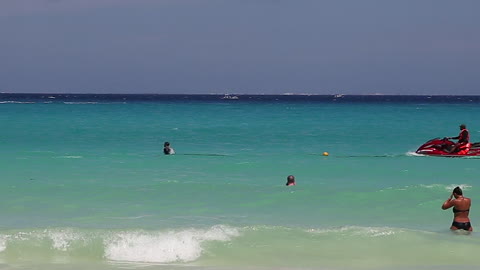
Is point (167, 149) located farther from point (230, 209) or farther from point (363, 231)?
point (363, 231)

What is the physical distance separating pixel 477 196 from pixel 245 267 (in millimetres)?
10814

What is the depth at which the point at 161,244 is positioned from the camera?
15.7 metres

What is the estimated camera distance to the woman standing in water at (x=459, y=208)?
16.3 meters

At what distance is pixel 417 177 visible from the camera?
2809 centimetres

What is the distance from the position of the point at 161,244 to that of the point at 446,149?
69.9ft

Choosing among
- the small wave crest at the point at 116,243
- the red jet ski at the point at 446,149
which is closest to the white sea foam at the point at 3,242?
the small wave crest at the point at 116,243

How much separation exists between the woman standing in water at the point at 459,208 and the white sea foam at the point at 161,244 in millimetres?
4703

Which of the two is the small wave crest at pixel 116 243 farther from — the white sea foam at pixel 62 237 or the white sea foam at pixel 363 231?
the white sea foam at pixel 363 231

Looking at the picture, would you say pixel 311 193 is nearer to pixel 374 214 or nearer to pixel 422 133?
pixel 374 214

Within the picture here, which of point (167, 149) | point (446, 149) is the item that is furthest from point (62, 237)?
point (446, 149)

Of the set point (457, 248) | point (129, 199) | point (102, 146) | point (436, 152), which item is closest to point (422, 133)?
point (436, 152)

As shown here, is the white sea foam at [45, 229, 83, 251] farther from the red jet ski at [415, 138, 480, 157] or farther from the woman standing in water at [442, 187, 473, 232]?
the red jet ski at [415, 138, 480, 157]

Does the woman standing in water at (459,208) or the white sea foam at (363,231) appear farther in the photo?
the white sea foam at (363,231)

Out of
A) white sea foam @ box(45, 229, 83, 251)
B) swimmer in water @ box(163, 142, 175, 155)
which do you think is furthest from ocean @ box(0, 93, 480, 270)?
swimmer in water @ box(163, 142, 175, 155)
